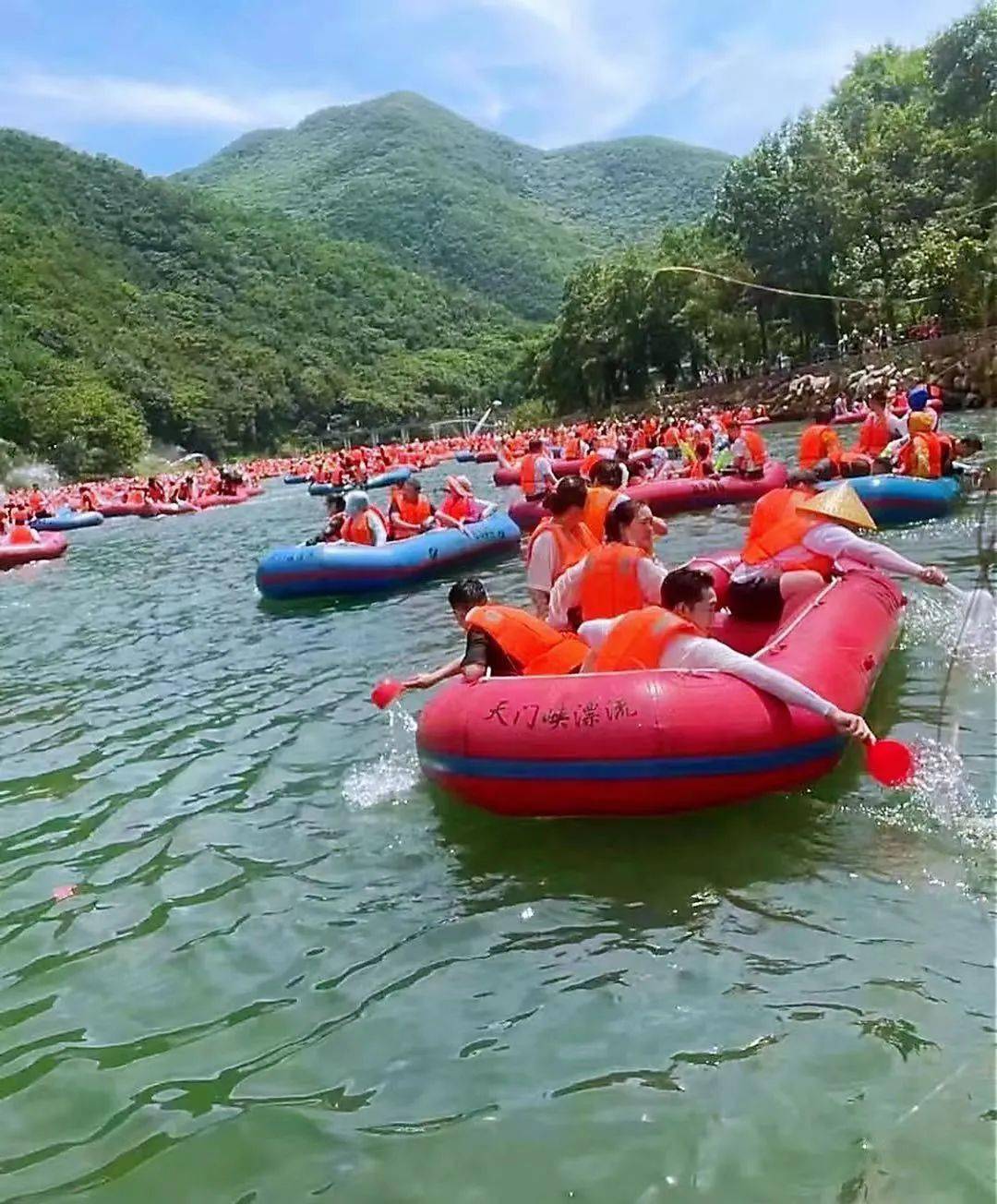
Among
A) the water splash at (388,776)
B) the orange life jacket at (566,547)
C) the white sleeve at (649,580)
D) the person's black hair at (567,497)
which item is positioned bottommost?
the water splash at (388,776)

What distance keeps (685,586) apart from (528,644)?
2.90 ft

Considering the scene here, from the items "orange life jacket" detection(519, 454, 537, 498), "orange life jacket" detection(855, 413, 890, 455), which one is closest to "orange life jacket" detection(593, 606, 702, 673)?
"orange life jacket" detection(855, 413, 890, 455)

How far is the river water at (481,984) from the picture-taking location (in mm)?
3248

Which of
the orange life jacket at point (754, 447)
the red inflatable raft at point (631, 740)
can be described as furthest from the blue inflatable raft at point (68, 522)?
the red inflatable raft at point (631, 740)

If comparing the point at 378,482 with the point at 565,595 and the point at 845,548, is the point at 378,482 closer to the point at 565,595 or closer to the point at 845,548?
the point at 845,548

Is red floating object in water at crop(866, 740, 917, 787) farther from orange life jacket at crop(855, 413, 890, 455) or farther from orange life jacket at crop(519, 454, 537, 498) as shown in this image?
orange life jacket at crop(519, 454, 537, 498)

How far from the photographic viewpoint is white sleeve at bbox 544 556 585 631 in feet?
20.9

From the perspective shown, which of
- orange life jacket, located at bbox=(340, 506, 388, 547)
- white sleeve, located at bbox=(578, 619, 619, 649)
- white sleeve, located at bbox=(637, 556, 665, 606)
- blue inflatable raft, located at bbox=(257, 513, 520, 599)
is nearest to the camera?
white sleeve, located at bbox=(578, 619, 619, 649)

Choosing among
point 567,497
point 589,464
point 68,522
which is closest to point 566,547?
point 567,497

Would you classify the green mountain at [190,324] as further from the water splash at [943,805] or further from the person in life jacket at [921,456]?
the water splash at [943,805]

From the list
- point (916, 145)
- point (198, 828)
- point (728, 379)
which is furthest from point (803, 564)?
point (728, 379)

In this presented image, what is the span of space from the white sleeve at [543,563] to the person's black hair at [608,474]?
3.41 ft

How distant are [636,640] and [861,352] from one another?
37.4 m

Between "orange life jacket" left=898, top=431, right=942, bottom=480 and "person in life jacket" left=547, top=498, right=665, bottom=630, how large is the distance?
297 inches
